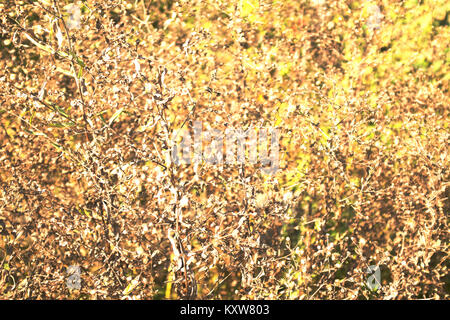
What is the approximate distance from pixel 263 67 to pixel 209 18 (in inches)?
42.4

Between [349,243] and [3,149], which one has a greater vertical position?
[3,149]

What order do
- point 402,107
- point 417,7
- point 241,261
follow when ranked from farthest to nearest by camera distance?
point 417,7 < point 402,107 < point 241,261

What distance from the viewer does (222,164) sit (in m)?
3.38

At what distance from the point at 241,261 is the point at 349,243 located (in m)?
1.46

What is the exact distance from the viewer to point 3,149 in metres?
4.04

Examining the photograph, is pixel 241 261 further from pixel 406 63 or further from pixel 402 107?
pixel 406 63

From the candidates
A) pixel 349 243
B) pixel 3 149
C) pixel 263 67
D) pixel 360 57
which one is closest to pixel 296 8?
pixel 360 57

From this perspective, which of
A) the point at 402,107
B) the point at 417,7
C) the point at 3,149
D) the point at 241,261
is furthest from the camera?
the point at 417,7

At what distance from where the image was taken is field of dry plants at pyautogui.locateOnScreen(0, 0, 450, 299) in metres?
3.10

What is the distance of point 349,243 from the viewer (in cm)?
428

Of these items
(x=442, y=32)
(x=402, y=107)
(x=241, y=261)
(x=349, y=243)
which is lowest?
(x=349, y=243)

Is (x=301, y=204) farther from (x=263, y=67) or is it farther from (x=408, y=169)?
(x=263, y=67)

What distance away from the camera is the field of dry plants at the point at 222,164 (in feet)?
10.2

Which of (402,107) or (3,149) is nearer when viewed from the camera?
(3,149)
